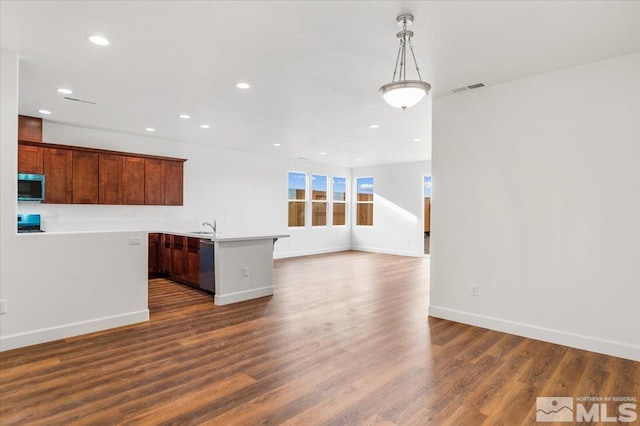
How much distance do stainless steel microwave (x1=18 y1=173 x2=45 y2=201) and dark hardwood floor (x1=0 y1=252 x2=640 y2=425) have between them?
289 centimetres

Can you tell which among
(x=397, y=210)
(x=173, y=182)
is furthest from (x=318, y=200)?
(x=173, y=182)

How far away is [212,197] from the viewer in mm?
7887

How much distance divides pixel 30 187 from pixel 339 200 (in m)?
7.83

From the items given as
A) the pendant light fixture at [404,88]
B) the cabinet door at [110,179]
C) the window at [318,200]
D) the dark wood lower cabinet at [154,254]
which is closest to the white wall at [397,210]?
the window at [318,200]

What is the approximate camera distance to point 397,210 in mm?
10312

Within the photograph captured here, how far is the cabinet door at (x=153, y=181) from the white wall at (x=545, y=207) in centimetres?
510

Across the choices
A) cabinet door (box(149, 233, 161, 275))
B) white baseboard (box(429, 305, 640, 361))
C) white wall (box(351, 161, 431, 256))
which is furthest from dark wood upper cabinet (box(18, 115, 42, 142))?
white wall (box(351, 161, 431, 256))

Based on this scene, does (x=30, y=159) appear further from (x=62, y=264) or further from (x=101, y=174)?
(x=62, y=264)

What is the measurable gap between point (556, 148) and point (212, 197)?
Answer: 650 centimetres

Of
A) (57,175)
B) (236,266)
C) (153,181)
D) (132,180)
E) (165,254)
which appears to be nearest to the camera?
(236,266)

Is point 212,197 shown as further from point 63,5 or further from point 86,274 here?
point 63,5

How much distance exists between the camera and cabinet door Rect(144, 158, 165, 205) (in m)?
6.56

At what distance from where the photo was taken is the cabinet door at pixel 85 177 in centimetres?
574

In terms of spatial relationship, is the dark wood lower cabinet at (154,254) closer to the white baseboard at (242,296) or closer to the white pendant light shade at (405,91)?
the white baseboard at (242,296)
